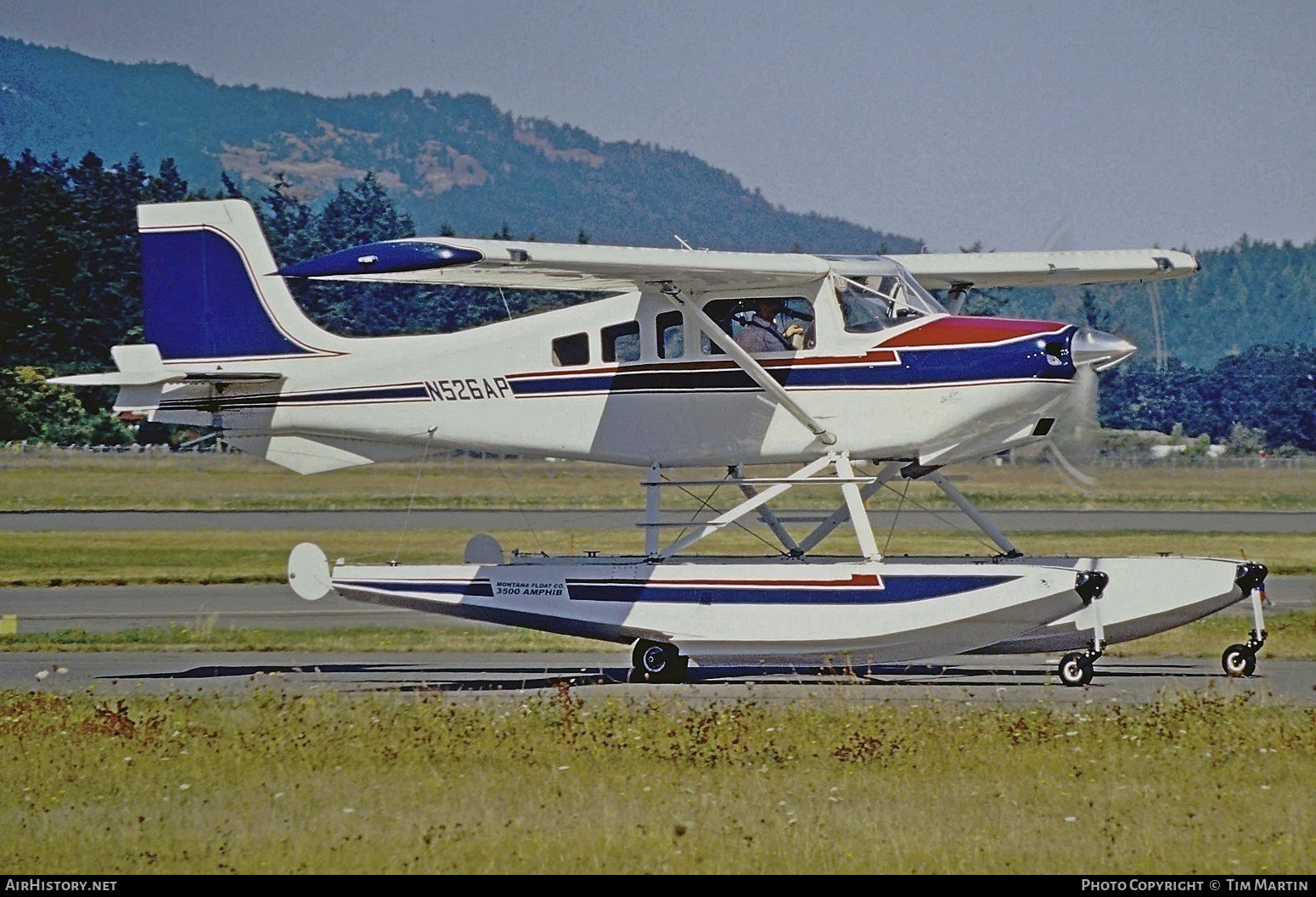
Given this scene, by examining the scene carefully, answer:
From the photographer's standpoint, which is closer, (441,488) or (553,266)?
(553,266)

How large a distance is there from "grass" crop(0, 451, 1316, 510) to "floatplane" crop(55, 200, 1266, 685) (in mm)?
20180

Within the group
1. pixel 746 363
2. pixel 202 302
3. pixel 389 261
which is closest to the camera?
pixel 389 261

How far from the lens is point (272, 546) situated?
29531 millimetres

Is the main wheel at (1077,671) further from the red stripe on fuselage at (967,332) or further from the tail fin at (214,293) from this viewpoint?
the tail fin at (214,293)

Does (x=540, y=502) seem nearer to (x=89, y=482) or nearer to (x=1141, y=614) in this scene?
(x=89, y=482)

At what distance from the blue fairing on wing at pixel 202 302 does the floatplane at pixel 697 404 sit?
1.0 inches

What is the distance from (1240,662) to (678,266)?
6162mm

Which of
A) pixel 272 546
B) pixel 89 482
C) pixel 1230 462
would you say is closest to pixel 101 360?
pixel 89 482

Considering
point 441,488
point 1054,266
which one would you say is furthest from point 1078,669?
point 441,488

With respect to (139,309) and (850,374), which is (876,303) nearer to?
(850,374)

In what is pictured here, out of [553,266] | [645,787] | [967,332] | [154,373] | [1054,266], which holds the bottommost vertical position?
[645,787]

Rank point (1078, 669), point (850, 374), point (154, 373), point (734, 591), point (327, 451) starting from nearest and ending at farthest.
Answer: point (1078, 669) < point (734, 591) < point (850, 374) < point (154, 373) < point (327, 451)

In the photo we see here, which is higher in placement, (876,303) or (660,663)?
(876,303)

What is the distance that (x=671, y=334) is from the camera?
15.5 meters
